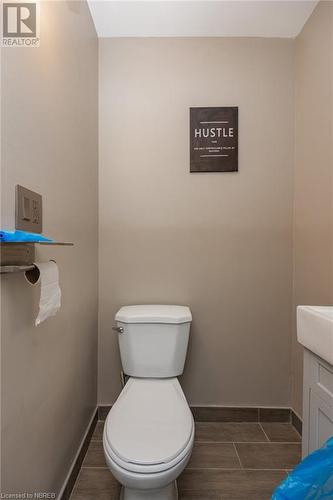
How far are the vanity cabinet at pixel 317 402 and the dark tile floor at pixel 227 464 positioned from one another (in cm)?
64

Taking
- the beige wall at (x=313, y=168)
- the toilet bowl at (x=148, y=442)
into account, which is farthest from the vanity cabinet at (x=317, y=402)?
the beige wall at (x=313, y=168)

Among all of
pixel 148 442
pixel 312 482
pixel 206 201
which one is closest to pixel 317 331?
pixel 312 482

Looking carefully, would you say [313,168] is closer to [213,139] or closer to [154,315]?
[213,139]

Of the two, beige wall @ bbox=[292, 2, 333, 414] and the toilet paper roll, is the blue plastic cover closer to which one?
the toilet paper roll

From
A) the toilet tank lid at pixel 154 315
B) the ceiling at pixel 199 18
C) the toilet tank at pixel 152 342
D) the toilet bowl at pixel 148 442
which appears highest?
the ceiling at pixel 199 18

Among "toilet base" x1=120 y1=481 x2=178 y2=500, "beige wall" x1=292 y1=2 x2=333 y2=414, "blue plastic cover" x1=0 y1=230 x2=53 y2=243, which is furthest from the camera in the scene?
"beige wall" x1=292 y1=2 x2=333 y2=414

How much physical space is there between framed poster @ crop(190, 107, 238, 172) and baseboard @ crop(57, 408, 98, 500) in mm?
1665

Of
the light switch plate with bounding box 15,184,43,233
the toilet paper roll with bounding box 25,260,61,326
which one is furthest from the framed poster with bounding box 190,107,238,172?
the toilet paper roll with bounding box 25,260,61,326

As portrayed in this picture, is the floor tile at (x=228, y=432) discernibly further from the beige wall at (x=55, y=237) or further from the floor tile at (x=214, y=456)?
the beige wall at (x=55, y=237)

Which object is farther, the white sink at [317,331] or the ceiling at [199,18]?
the ceiling at [199,18]

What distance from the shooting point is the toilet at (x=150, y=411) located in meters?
1.10

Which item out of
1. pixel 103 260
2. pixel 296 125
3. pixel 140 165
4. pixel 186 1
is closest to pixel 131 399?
pixel 103 260

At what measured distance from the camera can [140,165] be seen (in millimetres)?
2029

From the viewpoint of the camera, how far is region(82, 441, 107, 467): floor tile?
164 cm
